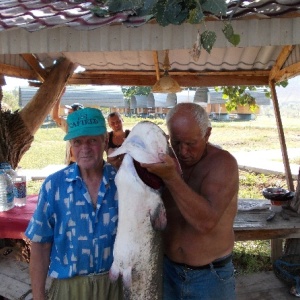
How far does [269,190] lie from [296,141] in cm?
1848

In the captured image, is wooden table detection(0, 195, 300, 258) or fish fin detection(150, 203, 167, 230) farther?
wooden table detection(0, 195, 300, 258)

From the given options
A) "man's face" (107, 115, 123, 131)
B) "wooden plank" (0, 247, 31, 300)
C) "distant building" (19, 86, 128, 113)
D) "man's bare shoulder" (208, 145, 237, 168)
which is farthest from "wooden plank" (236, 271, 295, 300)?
"distant building" (19, 86, 128, 113)

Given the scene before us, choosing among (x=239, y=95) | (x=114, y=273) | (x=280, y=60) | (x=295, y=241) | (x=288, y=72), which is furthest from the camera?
(x=239, y=95)

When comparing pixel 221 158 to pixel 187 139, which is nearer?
pixel 187 139

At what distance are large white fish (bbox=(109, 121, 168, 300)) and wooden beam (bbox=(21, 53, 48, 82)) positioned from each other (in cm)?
418

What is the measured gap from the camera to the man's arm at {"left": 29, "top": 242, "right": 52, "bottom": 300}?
7.06 ft

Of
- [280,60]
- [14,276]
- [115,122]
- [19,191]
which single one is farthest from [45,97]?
[280,60]

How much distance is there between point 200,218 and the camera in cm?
192

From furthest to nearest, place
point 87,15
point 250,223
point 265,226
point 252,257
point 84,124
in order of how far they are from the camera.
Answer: point 252,257
point 250,223
point 265,226
point 87,15
point 84,124

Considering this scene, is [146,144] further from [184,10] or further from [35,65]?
[35,65]

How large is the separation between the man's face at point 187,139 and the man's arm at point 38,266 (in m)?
0.87

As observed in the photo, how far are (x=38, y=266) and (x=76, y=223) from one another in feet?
1.16

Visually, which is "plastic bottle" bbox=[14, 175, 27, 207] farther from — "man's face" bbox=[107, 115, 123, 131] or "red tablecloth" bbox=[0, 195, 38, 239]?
"man's face" bbox=[107, 115, 123, 131]

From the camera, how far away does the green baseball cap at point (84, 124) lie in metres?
2.04
